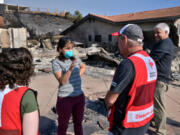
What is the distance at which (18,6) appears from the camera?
123ft

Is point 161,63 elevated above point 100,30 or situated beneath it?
situated beneath

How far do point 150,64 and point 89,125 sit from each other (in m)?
2.37

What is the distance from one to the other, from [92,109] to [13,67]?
318 centimetres

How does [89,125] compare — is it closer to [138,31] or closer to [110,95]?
[110,95]

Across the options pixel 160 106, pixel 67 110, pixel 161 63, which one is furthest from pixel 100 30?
pixel 67 110

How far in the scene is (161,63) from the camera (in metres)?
2.83

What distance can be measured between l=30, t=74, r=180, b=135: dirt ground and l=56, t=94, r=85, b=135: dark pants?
35.3 inches

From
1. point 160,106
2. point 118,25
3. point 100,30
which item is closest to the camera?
point 160,106

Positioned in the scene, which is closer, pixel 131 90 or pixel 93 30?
pixel 131 90

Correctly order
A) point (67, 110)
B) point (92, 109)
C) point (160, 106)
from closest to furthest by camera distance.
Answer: point (67, 110) → point (160, 106) → point (92, 109)

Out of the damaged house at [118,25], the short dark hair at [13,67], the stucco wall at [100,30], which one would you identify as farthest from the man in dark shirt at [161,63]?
the stucco wall at [100,30]

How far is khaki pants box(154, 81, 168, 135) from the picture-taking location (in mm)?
2898

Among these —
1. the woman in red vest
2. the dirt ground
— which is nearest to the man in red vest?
the woman in red vest

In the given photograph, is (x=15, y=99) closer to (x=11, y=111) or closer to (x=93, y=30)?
(x=11, y=111)
